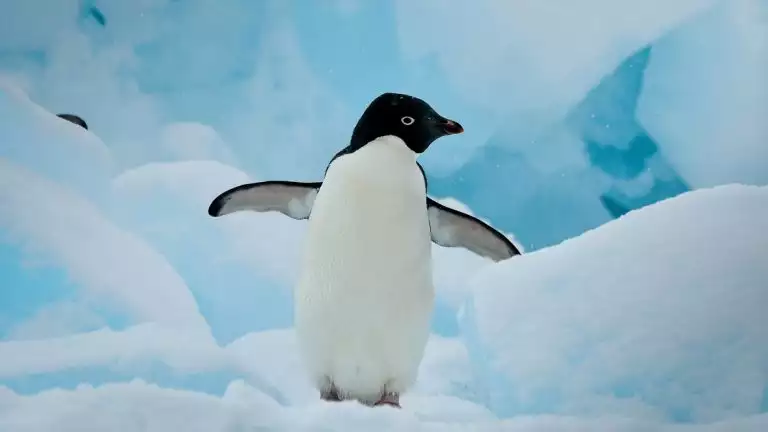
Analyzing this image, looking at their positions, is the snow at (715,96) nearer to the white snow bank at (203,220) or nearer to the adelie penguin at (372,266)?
the adelie penguin at (372,266)

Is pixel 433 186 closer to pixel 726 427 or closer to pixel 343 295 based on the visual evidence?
pixel 343 295

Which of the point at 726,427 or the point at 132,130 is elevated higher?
the point at 132,130

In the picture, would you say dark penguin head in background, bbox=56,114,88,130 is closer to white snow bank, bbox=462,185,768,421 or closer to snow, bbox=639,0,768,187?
white snow bank, bbox=462,185,768,421

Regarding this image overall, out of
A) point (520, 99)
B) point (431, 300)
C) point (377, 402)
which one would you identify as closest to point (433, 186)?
point (520, 99)

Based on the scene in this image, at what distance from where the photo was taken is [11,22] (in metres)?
1.80

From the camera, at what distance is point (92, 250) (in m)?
1.69

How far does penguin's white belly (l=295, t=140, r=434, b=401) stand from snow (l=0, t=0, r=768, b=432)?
10 centimetres

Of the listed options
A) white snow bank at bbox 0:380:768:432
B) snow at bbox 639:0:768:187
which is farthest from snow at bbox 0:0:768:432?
white snow bank at bbox 0:380:768:432

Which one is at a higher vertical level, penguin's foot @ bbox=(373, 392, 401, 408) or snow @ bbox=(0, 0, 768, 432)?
snow @ bbox=(0, 0, 768, 432)

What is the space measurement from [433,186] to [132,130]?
0.72 metres

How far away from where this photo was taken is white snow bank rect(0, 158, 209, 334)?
1.66m

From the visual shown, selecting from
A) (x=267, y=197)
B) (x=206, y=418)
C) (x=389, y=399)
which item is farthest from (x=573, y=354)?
(x=267, y=197)

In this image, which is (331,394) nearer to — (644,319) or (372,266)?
(372,266)

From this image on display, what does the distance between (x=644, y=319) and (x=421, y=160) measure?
0.72 meters
